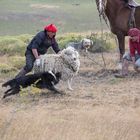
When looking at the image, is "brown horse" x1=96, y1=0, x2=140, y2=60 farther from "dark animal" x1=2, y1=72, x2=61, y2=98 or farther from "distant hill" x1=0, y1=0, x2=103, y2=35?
"distant hill" x1=0, y1=0, x2=103, y2=35

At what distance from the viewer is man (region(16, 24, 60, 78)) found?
1358 centimetres

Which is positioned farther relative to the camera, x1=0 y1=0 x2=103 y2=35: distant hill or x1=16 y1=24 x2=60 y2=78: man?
x1=0 y1=0 x2=103 y2=35: distant hill

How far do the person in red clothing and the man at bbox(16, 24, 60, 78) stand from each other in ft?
5.62

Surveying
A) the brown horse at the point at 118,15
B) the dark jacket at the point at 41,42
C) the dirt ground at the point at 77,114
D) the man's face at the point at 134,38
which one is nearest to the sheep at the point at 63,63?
the dark jacket at the point at 41,42

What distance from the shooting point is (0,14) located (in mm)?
38656

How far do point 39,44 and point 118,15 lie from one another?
3390 millimetres

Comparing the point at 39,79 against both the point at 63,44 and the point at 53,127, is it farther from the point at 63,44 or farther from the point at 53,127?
the point at 63,44

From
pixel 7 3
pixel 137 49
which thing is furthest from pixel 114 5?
pixel 7 3

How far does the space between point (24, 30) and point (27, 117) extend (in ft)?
72.1

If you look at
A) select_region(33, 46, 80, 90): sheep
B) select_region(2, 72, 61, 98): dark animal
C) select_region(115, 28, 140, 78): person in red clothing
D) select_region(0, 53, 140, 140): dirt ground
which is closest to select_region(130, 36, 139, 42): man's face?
select_region(115, 28, 140, 78): person in red clothing

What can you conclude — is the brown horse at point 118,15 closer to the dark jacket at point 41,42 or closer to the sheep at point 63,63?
the dark jacket at point 41,42

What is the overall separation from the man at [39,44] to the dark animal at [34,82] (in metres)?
0.50

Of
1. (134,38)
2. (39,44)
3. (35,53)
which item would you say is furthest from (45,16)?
(35,53)

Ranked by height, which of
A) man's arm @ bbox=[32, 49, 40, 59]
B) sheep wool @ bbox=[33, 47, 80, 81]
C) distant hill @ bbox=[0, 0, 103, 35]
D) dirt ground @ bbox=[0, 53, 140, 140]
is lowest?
distant hill @ bbox=[0, 0, 103, 35]
